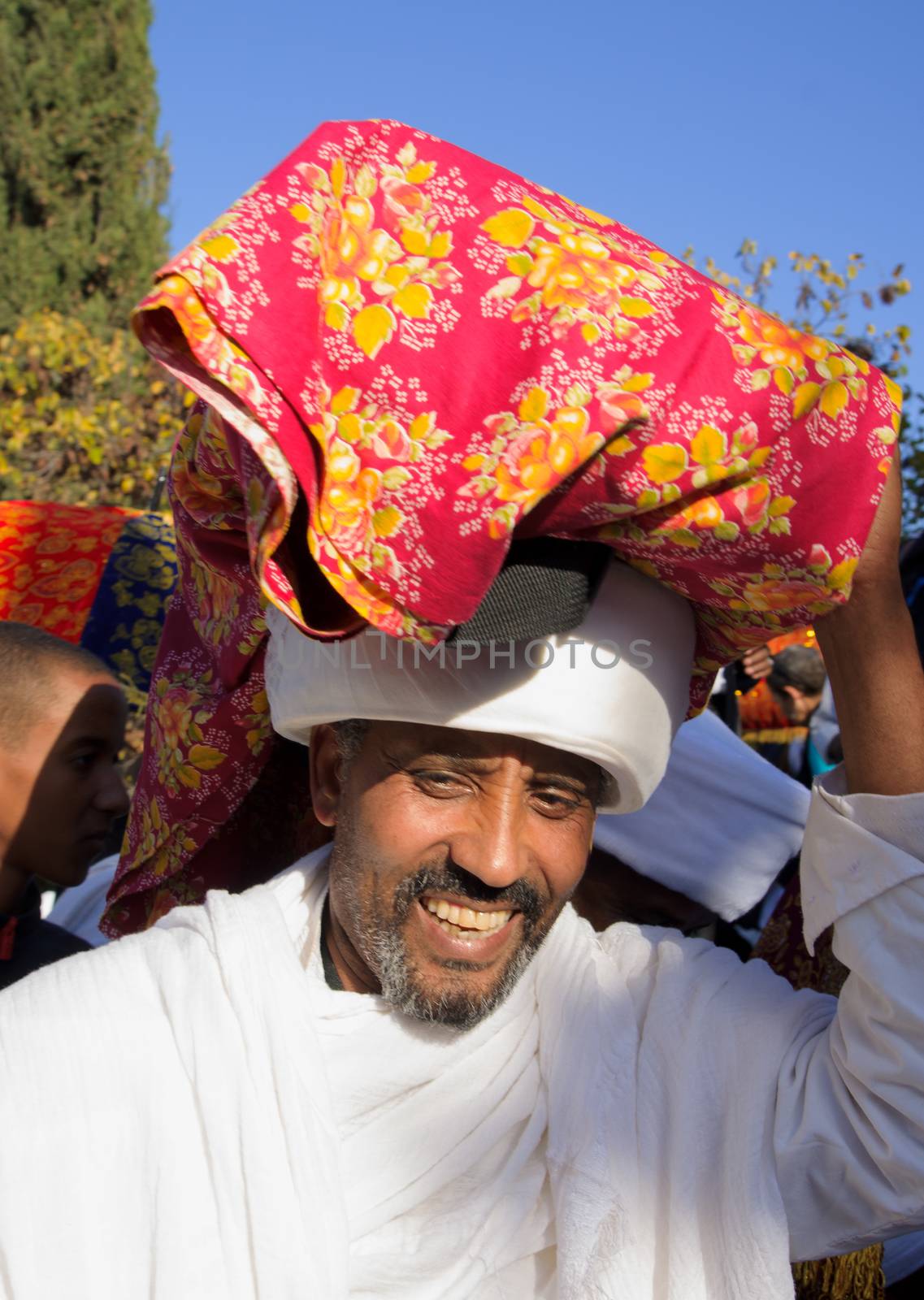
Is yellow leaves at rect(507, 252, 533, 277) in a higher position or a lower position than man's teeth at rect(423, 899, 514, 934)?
higher

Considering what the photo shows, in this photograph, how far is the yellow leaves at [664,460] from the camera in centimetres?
150

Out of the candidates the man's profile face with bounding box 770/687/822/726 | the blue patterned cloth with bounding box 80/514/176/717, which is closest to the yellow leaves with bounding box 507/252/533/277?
the blue patterned cloth with bounding box 80/514/176/717

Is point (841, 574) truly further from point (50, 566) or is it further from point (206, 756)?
point (50, 566)

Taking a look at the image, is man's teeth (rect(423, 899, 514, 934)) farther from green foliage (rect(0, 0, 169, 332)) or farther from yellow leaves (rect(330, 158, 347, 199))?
green foliage (rect(0, 0, 169, 332))

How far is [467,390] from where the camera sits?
58.9 inches

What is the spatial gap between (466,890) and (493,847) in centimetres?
9

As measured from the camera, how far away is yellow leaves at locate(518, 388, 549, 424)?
4.81 ft

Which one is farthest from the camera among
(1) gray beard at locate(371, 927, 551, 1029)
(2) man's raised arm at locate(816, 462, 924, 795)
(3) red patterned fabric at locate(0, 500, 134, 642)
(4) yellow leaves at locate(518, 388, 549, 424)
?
(3) red patterned fabric at locate(0, 500, 134, 642)

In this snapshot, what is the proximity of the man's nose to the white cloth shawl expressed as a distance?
970mm

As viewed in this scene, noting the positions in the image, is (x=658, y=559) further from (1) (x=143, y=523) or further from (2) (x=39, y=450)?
(2) (x=39, y=450)

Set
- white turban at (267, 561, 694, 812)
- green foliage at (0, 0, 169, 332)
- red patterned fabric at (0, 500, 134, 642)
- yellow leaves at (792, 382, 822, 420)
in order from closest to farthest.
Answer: yellow leaves at (792, 382, 822, 420)
white turban at (267, 561, 694, 812)
red patterned fabric at (0, 500, 134, 642)
green foliage at (0, 0, 169, 332)

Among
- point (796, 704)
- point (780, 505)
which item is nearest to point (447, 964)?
point (780, 505)

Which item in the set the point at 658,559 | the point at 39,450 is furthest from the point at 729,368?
the point at 39,450

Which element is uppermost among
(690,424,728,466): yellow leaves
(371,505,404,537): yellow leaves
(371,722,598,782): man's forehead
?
(690,424,728,466): yellow leaves
